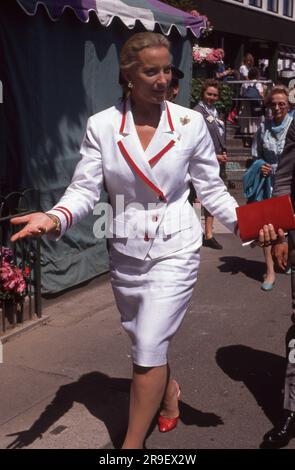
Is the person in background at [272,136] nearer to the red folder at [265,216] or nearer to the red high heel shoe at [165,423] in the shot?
the red high heel shoe at [165,423]

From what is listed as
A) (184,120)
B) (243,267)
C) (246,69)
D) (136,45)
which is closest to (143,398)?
(184,120)

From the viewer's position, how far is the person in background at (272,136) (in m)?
6.89

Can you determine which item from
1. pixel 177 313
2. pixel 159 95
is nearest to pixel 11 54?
pixel 159 95

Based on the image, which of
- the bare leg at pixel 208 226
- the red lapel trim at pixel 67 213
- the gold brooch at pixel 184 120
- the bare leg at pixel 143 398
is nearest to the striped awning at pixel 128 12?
the bare leg at pixel 208 226

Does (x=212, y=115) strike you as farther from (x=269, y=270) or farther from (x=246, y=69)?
(x=246, y=69)

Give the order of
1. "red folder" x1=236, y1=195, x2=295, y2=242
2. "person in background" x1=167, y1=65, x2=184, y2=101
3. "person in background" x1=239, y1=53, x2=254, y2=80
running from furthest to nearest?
"person in background" x1=239, y1=53, x2=254, y2=80, "person in background" x1=167, y1=65, x2=184, y2=101, "red folder" x1=236, y1=195, x2=295, y2=242

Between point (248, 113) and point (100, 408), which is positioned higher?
point (248, 113)

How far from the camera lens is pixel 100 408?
4496 millimetres

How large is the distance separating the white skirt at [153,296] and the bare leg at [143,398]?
0.18 ft

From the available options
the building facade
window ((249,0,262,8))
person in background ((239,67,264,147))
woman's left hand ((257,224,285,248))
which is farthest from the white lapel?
window ((249,0,262,8))

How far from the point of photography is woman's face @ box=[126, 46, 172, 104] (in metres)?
3.45

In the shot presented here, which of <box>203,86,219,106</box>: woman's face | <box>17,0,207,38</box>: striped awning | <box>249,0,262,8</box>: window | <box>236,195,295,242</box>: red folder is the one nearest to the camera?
<box>236,195,295,242</box>: red folder

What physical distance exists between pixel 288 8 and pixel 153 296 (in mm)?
30071

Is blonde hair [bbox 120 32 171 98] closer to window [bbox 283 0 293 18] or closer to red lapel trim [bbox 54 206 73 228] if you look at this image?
red lapel trim [bbox 54 206 73 228]
